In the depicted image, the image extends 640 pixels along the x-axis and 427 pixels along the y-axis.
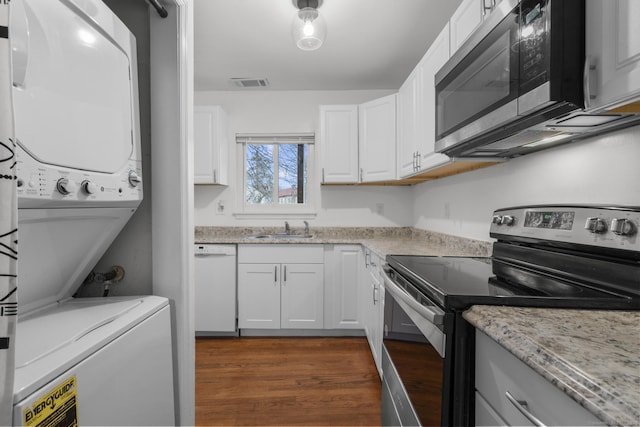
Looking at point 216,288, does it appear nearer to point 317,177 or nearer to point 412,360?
point 317,177

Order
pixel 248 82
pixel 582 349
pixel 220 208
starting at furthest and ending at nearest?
A: pixel 220 208, pixel 248 82, pixel 582 349

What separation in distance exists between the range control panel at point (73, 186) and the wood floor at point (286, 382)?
138 centimetres

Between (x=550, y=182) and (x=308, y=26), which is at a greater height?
(x=308, y=26)

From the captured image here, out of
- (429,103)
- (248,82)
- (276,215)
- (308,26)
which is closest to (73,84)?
(308,26)

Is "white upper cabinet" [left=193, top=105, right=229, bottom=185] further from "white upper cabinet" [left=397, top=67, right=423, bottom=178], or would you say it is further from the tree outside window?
"white upper cabinet" [left=397, top=67, right=423, bottom=178]

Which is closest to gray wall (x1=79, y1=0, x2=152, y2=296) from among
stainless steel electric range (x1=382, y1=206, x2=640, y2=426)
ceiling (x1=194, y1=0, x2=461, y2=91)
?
ceiling (x1=194, y1=0, x2=461, y2=91)

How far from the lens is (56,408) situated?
2.14 feet

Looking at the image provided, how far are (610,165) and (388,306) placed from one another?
3.38ft

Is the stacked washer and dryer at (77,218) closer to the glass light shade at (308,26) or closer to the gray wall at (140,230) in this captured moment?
the gray wall at (140,230)

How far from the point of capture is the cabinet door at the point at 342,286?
2.81 metres

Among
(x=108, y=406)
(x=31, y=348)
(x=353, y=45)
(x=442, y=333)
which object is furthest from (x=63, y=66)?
(x=353, y=45)

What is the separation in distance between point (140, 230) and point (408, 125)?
1.92 m

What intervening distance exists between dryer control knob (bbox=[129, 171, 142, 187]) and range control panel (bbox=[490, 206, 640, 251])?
1.47 m

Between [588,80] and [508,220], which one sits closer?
[588,80]
